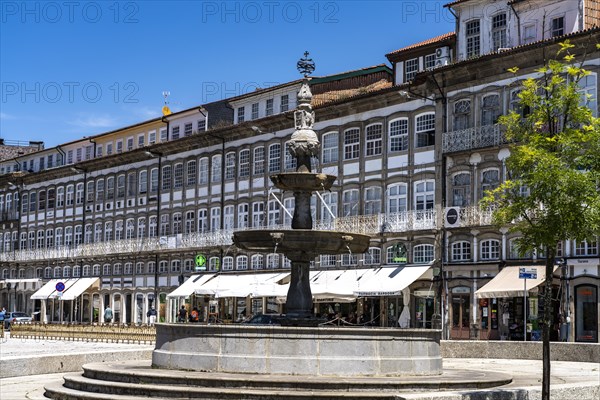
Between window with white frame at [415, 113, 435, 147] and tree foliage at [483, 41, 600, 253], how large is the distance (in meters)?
25.4

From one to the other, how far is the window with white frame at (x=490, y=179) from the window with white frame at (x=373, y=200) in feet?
19.4

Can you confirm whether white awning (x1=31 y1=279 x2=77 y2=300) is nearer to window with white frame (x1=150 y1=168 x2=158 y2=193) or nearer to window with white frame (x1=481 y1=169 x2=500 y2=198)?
window with white frame (x1=150 y1=168 x2=158 y2=193)

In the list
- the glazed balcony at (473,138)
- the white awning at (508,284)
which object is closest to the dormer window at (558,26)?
the glazed balcony at (473,138)

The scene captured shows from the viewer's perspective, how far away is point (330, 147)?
46469 millimetres

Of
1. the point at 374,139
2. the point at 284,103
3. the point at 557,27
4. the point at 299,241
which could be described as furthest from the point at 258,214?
the point at 299,241

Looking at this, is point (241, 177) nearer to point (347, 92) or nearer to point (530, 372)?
point (347, 92)

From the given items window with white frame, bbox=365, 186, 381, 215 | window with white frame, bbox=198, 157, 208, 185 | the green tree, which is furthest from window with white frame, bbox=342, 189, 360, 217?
the green tree

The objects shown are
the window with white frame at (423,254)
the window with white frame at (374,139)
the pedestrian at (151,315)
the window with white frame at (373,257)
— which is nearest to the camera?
the window with white frame at (423,254)

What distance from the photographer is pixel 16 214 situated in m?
71.2

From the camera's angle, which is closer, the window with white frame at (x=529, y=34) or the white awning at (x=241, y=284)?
the window with white frame at (x=529, y=34)

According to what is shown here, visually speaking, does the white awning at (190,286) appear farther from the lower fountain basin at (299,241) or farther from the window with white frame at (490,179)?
the lower fountain basin at (299,241)

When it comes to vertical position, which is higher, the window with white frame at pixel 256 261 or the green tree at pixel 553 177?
the green tree at pixel 553 177

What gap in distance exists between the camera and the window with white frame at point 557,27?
37094 millimetres

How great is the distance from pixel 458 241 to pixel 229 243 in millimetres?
14835
